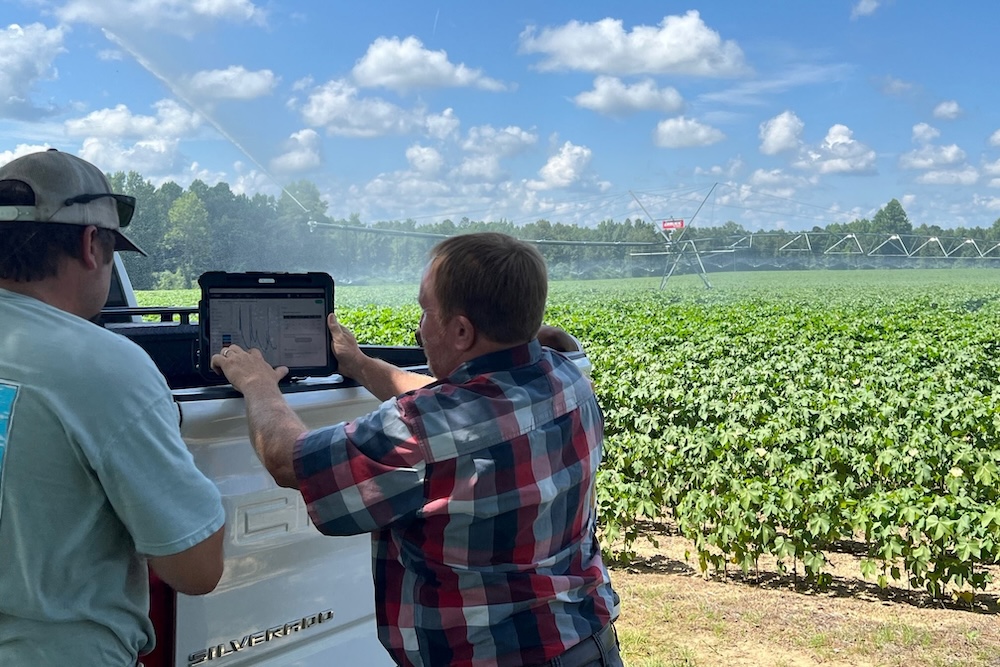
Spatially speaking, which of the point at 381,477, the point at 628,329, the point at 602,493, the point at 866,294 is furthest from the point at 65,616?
the point at 866,294

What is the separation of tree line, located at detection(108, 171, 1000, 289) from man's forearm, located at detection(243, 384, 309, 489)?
0.42 metres

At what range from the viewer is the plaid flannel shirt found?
5.90 feet

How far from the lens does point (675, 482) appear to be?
754cm

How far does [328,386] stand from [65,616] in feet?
3.00

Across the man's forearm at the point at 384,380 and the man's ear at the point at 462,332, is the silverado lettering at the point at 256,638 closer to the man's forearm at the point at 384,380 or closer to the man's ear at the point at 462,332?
the man's forearm at the point at 384,380

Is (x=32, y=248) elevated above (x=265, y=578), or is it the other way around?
(x=32, y=248)

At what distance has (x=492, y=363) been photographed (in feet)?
6.36

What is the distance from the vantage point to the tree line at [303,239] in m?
26.3

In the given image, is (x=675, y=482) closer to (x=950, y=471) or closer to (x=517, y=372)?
(x=950, y=471)

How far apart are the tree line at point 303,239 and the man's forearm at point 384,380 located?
319 millimetres

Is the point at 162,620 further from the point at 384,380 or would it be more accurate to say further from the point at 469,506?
the point at 384,380


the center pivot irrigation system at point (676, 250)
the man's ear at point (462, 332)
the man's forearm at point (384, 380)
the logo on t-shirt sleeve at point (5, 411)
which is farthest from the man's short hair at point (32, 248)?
the center pivot irrigation system at point (676, 250)

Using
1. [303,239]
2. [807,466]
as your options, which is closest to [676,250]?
[303,239]

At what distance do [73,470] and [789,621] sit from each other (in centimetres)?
510
